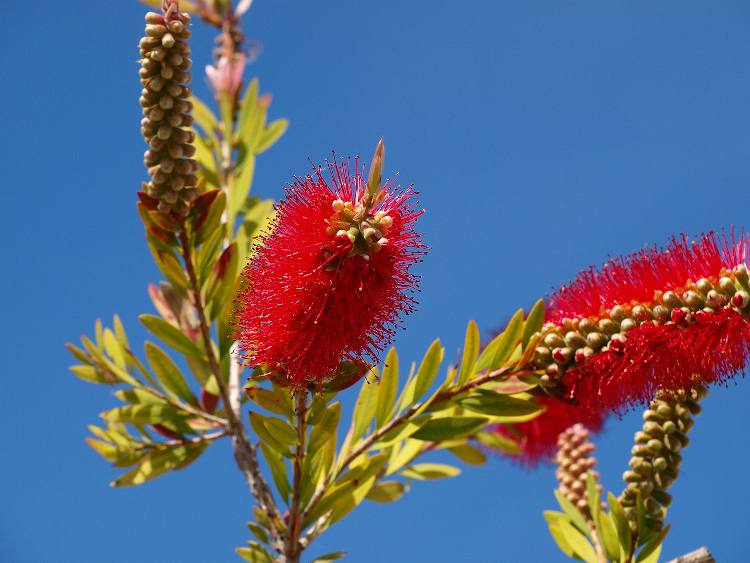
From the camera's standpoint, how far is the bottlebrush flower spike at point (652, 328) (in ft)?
5.68

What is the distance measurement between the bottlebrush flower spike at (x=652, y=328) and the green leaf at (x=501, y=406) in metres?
0.08

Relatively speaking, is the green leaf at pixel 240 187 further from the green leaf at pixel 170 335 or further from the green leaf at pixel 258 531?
the green leaf at pixel 258 531

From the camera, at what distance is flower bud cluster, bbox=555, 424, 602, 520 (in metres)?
2.32

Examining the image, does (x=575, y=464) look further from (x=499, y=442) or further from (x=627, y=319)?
(x=627, y=319)

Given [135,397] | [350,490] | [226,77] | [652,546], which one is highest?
[226,77]

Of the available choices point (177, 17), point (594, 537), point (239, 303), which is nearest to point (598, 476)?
point (594, 537)

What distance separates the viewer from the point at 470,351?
1882 millimetres

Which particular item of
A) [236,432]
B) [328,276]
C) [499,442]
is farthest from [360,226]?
[499,442]

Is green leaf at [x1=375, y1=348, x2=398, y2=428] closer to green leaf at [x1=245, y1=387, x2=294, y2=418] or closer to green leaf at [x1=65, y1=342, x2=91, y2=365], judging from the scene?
green leaf at [x1=245, y1=387, x2=294, y2=418]

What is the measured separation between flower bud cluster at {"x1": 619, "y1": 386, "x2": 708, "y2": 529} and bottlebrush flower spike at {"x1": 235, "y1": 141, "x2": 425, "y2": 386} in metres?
0.71

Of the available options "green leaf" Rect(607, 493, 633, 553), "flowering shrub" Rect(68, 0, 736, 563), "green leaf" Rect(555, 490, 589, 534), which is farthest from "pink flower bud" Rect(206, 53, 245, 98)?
"green leaf" Rect(607, 493, 633, 553)

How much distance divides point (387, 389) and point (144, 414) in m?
0.63

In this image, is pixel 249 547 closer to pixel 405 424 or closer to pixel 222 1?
pixel 405 424

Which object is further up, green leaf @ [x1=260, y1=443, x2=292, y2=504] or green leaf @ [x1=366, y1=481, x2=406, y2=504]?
green leaf @ [x1=366, y1=481, x2=406, y2=504]
